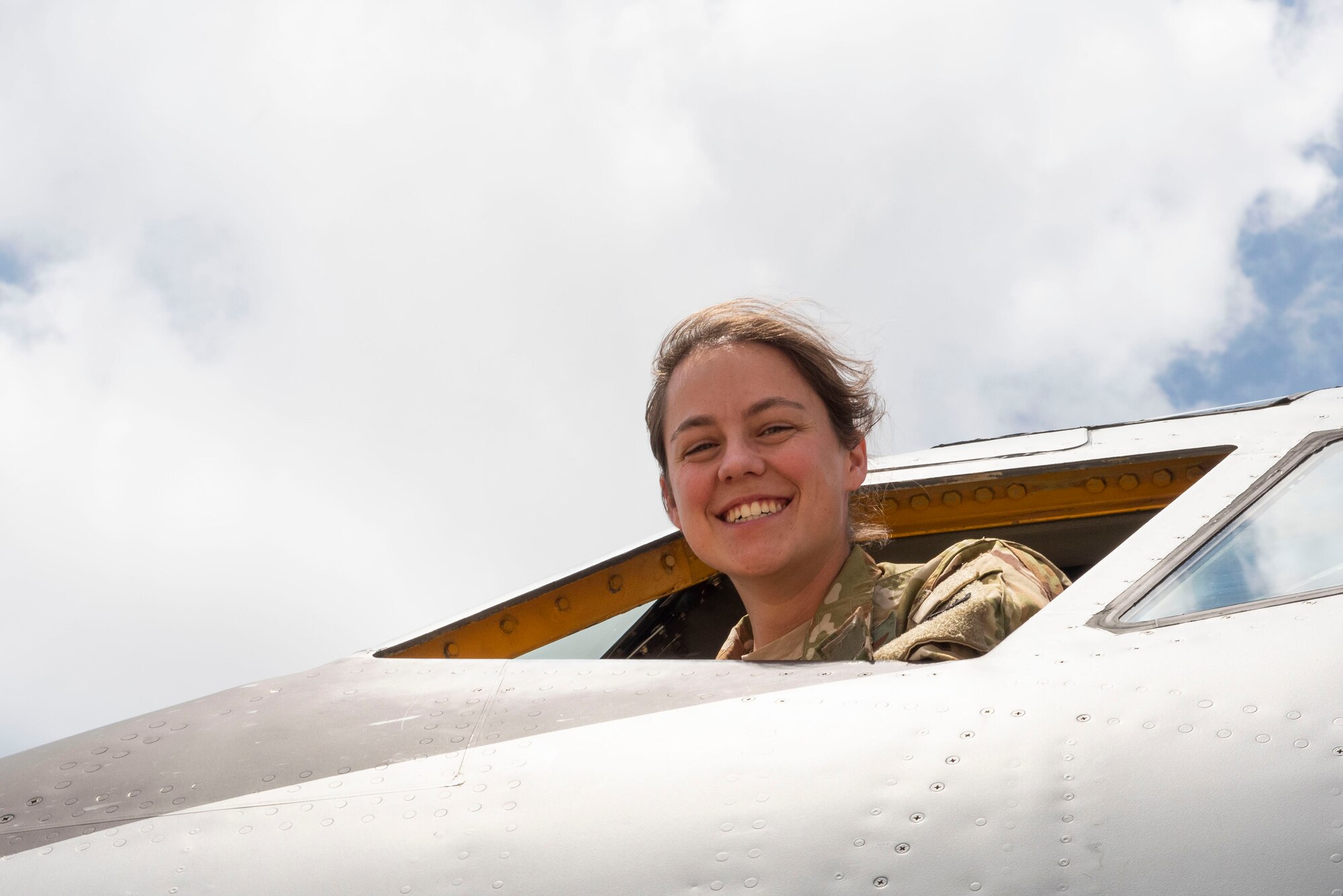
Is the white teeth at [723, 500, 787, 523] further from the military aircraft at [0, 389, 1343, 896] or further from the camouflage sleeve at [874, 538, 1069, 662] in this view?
the military aircraft at [0, 389, 1343, 896]

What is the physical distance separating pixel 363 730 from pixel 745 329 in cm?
169

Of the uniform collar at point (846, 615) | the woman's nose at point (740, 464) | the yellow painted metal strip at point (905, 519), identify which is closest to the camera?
the uniform collar at point (846, 615)

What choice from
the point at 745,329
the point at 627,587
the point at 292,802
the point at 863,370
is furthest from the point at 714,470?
the point at 292,802

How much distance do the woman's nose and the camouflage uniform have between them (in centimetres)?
40

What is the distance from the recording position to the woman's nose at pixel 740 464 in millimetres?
3062

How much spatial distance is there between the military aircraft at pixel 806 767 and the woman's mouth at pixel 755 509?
935 millimetres

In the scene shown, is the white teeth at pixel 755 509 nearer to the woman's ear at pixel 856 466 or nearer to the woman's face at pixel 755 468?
the woman's face at pixel 755 468

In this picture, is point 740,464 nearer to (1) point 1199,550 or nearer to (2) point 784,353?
(2) point 784,353

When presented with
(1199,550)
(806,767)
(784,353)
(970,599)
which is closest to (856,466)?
(784,353)

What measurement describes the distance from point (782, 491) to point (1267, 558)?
4.08 ft

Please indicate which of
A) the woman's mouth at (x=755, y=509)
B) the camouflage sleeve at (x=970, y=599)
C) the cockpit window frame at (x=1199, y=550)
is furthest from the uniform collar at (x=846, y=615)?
the cockpit window frame at (x=1199, y=550)

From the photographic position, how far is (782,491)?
3.12 m

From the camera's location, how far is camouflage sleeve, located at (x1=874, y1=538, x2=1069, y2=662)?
2.16 meters

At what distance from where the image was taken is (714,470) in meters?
3.14
